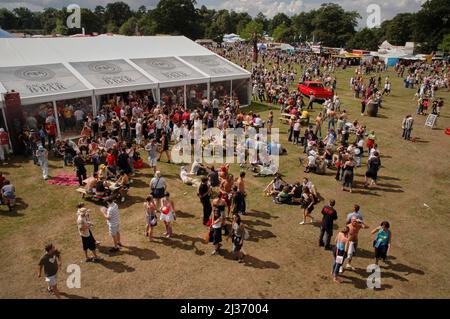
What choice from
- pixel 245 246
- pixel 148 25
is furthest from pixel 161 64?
pixel 148 25

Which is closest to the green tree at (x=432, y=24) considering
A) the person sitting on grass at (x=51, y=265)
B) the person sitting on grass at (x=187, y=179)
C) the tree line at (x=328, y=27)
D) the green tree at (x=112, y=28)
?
the tree line at (x=328, y=27)

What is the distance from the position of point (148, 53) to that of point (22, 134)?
34.2ft

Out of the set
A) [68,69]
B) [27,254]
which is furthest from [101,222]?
[68,69]

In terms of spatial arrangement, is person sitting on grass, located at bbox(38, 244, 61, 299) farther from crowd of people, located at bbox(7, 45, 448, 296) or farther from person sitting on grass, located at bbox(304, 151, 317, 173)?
person sitting on grass, located at bbox(304, 151, 317, 173)

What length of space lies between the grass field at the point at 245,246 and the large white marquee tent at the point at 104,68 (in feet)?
14.2

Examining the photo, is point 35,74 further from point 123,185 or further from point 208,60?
point 208,60

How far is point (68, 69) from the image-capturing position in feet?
60.0

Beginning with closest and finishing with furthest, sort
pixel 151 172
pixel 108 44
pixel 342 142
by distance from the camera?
pixel 151 172 → pixel 342 142 → pixel 108 44

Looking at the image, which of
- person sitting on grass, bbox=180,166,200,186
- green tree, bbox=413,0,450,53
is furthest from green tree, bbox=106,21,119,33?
person sitting on grass, bbox=180,166,200,186

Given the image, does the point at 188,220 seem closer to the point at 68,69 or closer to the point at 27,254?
the point at 27,254

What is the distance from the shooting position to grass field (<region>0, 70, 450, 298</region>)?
7.59 m

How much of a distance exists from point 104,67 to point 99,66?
0.27 meters

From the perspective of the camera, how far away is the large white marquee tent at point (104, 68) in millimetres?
16578

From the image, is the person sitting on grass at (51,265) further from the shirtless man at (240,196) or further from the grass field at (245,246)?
the shirtless man at (240,196)
